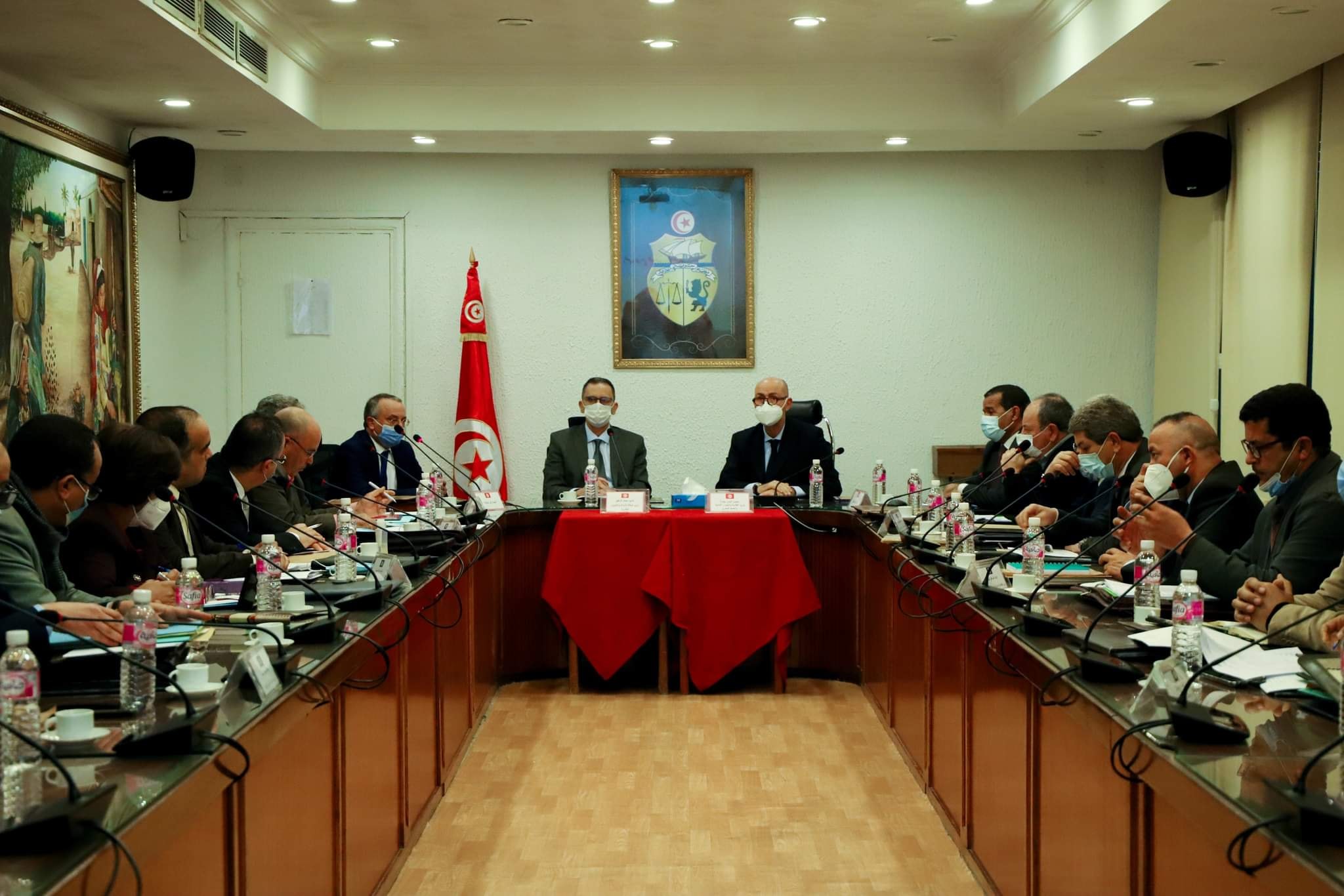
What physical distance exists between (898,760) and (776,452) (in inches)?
85.8

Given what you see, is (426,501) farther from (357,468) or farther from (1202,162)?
(1202,162)

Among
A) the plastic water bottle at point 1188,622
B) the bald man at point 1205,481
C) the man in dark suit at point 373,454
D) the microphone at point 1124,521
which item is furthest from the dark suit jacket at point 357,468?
the plastic water bottle at point 1188,622

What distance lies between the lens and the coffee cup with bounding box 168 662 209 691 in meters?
2.18

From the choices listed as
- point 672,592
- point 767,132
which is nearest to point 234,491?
point 672,592

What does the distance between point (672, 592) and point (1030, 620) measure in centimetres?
266

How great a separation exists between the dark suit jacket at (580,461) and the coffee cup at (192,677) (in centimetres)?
430

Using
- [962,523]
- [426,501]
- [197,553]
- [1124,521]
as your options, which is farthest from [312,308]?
[1124,521]

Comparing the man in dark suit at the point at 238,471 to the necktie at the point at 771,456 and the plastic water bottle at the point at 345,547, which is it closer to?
the plastic water bottle at the point at 345,547

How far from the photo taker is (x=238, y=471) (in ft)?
14.3

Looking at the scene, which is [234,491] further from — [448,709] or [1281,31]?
[1281,31]

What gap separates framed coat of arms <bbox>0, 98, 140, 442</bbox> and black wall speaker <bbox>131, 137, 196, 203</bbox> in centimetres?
9

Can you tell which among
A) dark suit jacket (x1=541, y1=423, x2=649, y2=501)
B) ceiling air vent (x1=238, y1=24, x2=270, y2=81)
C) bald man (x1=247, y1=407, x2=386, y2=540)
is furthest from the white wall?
bald man (x1=247, y1=407, x2=386, y2=540)

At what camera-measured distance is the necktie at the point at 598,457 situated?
6.57 m

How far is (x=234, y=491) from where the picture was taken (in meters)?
4.35
